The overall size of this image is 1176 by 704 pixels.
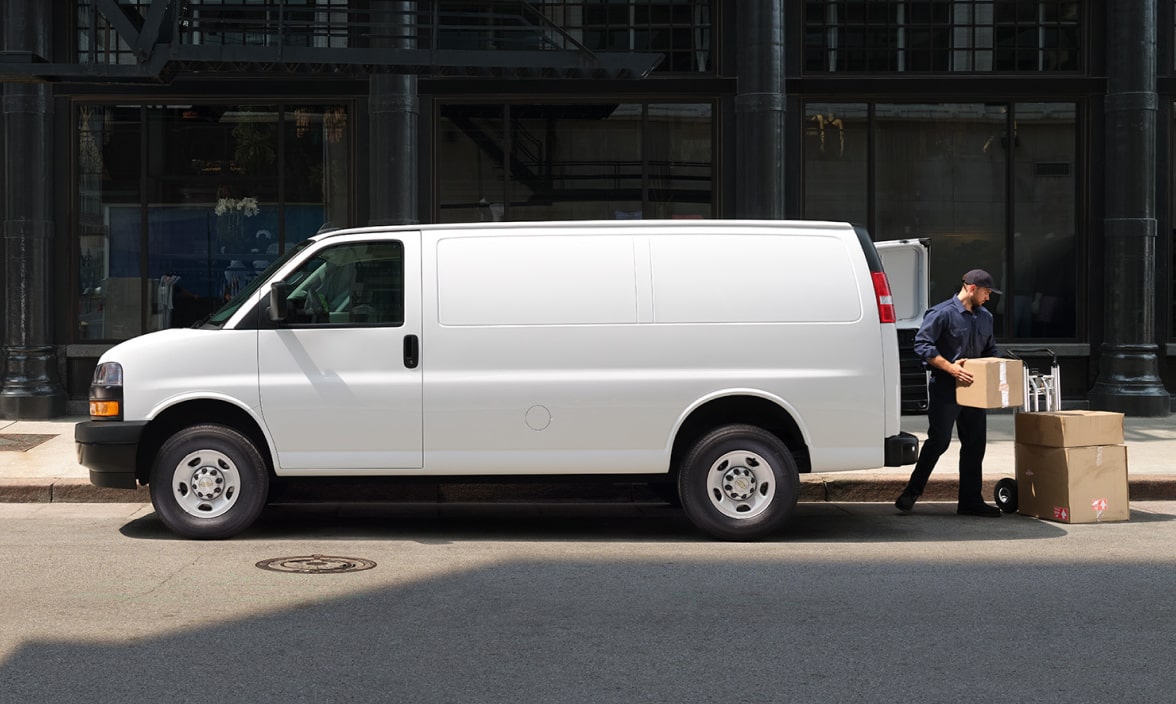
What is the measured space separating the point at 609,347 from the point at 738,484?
46.6 inches

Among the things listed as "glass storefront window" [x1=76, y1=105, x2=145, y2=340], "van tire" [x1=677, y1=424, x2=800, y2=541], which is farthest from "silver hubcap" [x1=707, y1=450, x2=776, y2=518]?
"glass storefront window" [x1=76, y1=105, x2=145, y2=340]

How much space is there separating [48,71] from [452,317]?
5039 millimetres

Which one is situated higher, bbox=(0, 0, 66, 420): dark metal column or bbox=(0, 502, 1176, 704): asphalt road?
bbox=(0, 0, 66, 420): dark metal column

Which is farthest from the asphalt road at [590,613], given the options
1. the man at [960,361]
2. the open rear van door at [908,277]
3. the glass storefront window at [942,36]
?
the glass storefront window at [942,36]

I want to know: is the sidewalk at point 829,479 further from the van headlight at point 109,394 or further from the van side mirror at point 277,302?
the van side mirror at point 277,302

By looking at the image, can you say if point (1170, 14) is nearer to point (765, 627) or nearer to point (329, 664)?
point (765, 627)

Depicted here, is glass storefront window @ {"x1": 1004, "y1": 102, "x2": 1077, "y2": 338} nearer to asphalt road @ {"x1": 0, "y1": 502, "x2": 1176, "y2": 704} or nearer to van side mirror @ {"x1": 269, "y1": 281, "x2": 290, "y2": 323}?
asphalt road @ {"x1": 0, "y1": 502, "x2": 1176, "y2": 704}

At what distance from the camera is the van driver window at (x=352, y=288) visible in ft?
30.0

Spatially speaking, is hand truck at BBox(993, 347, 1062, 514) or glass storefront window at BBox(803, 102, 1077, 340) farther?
glass storefront window at BBox(803, 102, 1077, 340)

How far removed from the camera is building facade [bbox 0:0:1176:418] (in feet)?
50.3

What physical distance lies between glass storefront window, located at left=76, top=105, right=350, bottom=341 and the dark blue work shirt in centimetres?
759

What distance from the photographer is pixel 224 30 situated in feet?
49.4

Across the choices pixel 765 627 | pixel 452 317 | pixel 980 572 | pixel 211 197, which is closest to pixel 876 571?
pixel 980 572

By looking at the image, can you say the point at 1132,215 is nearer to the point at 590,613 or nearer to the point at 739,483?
the point at 739,483
